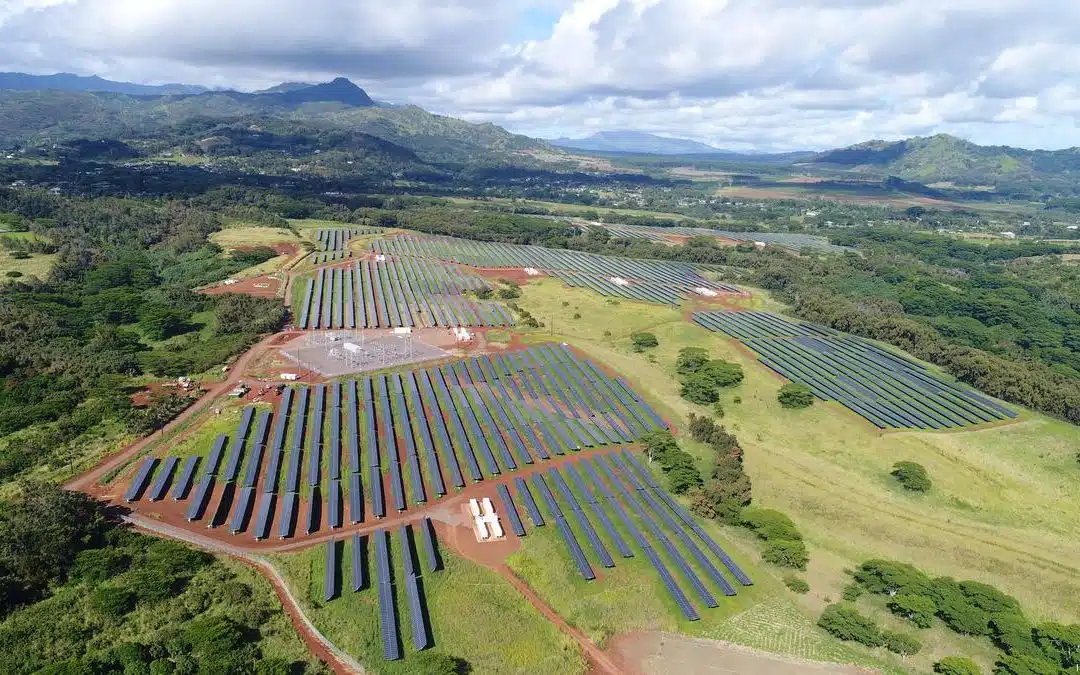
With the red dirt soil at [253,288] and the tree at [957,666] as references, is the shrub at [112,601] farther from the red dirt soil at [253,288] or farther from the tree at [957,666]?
the red dirt soil at [253,288]

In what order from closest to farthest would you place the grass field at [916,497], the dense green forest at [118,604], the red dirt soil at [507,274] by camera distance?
the dense green forest at [118,604]
the grass field at [916,497]
the red dirt soil at [507,274]

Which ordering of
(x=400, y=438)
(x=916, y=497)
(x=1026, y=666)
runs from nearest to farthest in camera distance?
(x=1026, y=666) → (x=916, y=497) → (x=400, y=438)

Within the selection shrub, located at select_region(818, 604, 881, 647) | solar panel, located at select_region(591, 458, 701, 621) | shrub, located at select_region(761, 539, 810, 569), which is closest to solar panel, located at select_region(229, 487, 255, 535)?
solar panel, located at select_region(591, 458, 701, 621)

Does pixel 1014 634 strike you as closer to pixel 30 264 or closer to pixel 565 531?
pixel 565 531

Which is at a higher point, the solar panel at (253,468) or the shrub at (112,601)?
the shrub at (112,601)

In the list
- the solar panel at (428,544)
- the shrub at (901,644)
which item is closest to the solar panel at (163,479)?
the solar panel at (428,544)

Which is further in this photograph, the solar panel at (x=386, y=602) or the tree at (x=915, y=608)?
the tree at (x=915, y=608)

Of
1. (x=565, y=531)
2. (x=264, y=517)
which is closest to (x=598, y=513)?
(x=565, y=531)
